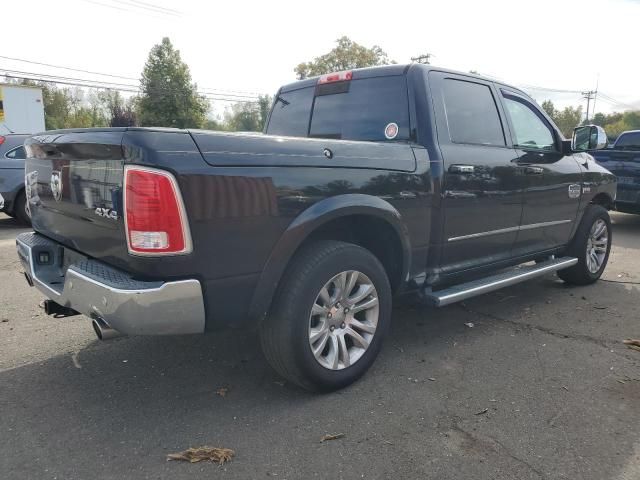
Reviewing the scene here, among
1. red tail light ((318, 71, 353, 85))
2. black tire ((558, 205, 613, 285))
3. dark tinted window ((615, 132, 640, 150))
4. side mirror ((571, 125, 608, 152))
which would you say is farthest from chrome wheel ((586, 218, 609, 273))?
dark tinted window ((615, 132, 640, 150))

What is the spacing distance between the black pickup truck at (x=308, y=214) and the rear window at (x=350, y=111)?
1cm

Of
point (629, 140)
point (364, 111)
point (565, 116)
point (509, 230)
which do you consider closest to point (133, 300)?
point (364, 111)

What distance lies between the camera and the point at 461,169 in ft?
12.1

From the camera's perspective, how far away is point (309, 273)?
112 inches

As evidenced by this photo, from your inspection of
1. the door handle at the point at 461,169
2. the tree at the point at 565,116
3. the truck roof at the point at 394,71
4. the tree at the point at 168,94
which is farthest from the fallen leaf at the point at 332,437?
the tree at the point at 565,116

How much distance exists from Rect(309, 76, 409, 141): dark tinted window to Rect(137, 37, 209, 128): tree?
3905cm

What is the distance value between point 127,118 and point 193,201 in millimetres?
34703

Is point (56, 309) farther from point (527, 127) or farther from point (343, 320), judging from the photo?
point (527, 127)

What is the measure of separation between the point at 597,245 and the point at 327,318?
157 inches

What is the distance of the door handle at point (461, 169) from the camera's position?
3631 mm

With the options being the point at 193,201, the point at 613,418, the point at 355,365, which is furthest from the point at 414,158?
the point at 613,418

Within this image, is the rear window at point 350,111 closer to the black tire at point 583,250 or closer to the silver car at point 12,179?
the black tire at point 583,250

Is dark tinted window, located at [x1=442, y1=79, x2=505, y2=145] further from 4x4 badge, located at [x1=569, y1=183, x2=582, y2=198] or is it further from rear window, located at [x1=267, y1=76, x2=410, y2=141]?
4x4 badge, located at [x1=569, y1=183, x2=582, y2=198]

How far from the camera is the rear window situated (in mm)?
3709
